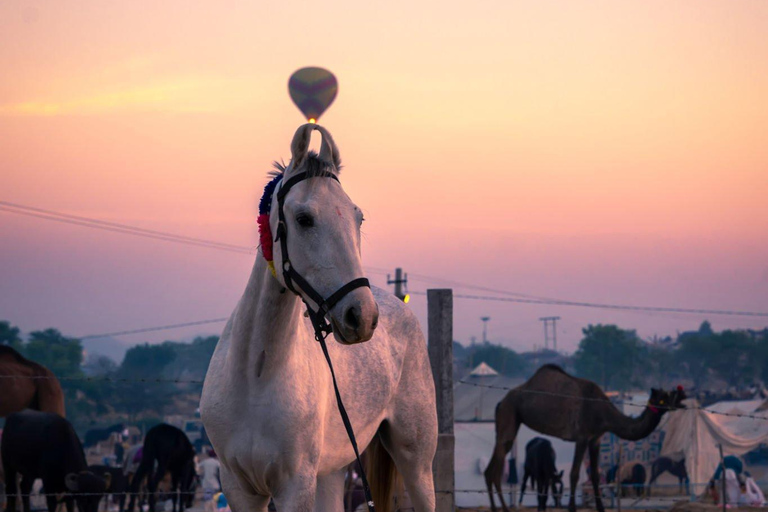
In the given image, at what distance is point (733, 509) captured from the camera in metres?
13.2

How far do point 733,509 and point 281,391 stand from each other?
1097 cm

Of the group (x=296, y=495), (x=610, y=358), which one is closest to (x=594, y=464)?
(x=296, y=495)

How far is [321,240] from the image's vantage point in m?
3.79

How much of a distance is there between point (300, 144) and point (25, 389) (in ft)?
35.0

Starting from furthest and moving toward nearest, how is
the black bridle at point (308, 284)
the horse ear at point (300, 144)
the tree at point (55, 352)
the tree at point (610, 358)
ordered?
the tree at point (610, 358) → the tree at point (55, 352) → the horse ear at point (300, 144) → the black bridle at point (308, 284)

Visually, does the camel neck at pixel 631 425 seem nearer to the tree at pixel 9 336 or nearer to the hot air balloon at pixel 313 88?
the hot air balloon at pixel 313 88

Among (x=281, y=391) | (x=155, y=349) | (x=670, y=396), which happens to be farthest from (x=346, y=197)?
(x=155, y=349)

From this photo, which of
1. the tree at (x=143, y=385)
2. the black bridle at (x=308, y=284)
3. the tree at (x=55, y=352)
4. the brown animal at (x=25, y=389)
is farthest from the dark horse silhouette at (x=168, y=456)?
the tree at (x=55, y=352)

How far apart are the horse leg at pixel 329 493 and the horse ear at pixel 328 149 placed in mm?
2011

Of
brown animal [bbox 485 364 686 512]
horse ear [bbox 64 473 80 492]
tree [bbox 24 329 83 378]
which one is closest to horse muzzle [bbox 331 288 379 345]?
horse ear [bbox 64 473 80 492]

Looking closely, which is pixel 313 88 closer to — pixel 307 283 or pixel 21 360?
pixel 21 360

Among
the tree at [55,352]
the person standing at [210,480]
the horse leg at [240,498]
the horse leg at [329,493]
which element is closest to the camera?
the horse leg at [240,498]

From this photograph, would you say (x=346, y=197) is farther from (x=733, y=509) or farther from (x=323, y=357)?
(x=733, y=509)

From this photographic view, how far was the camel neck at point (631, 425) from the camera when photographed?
46.2ft
